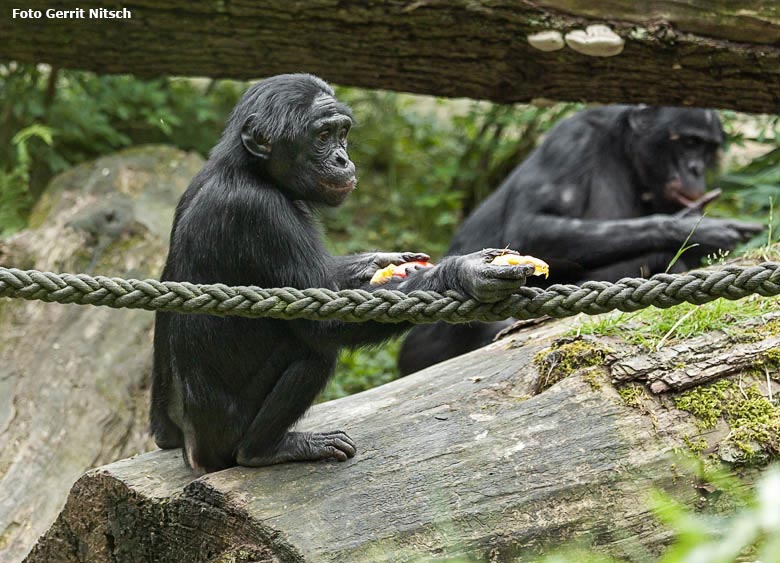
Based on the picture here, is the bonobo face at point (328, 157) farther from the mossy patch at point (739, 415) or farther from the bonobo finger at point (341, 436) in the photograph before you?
the mossy patch at point (739, 415)

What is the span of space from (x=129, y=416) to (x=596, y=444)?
361 cm

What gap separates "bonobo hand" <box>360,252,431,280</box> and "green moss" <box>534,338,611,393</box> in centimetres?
79

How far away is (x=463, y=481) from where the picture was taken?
3998 millimetres

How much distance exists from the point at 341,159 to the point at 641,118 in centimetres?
408

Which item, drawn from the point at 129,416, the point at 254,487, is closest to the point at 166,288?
the point at 254,487

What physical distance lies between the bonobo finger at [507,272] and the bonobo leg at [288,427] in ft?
3.36

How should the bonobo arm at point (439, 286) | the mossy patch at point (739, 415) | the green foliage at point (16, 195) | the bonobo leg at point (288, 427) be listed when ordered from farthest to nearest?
the green foliage at point (16, 195) → the bonobo leg at point (288, 427) → the mossy patch at point (739, 415) → the bonobo arm at point (439, 286)

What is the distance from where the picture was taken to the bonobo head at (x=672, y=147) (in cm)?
791

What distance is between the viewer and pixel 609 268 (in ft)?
25.0

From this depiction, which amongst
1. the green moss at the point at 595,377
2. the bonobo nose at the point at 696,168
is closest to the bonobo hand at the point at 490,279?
the green moss at the point at 595,377

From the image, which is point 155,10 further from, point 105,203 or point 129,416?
point 129,416

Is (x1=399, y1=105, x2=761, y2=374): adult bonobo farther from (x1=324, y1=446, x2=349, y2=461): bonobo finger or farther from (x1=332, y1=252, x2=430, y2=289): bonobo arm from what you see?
(x1=324, y1=446, x2=349, y2=461): bonobo finger

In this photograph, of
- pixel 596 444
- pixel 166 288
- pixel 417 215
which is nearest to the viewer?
pixel 166 288

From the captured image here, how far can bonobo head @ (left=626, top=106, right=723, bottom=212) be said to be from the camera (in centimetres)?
791
